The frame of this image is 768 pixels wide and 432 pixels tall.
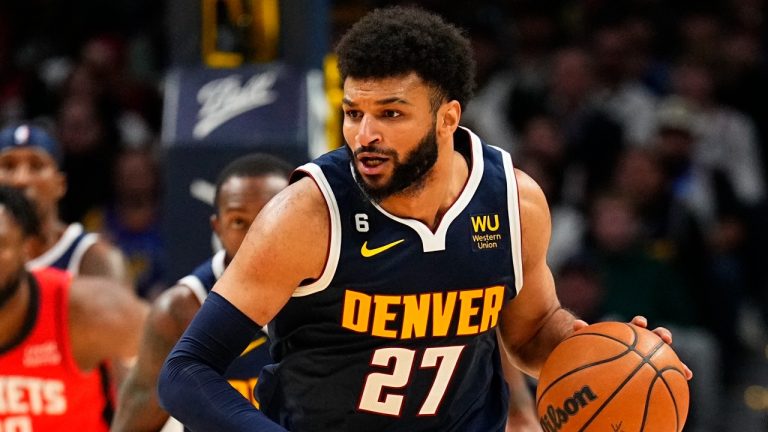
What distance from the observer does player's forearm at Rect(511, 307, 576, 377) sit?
3.70 metres

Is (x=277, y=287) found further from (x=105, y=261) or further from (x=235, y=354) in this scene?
(x=105, y=261)

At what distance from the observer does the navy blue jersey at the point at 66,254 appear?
19.5 ft

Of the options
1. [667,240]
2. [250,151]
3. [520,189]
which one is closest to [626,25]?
[667,240]

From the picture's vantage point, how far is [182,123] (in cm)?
570

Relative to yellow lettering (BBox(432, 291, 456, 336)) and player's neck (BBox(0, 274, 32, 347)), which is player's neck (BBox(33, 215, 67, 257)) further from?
yellow lettering (BBox(432, 291, 456, 336))

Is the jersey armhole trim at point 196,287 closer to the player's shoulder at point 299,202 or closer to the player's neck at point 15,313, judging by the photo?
the player's neck at point 15,313

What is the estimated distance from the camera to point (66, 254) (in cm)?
596

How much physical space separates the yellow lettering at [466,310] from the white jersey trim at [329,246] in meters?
0.35

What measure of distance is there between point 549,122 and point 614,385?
5166mm

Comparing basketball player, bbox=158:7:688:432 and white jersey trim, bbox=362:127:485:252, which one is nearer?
basketball player, bbox=158:7:688:432

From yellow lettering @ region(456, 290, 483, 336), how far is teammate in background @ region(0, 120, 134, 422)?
256 cm

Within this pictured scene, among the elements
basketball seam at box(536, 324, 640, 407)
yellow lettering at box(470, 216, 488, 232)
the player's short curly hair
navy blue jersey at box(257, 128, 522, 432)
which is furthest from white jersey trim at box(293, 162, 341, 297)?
basketball seam at box(536, 324, 640, 407)

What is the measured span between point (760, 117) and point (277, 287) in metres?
5.95

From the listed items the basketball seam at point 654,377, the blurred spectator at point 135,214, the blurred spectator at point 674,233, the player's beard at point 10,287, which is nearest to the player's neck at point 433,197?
the basketball seam at point 654,377
